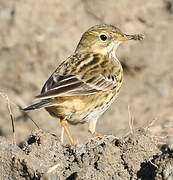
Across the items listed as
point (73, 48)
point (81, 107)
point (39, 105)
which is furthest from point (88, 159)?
point (73, 48)

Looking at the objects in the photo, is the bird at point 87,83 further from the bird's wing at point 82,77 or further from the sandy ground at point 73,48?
the sandy ground at point 73,48

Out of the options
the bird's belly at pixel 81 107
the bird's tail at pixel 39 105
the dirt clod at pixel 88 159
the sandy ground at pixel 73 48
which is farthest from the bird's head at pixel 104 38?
Answer: the sandy ground at pixel 73 48

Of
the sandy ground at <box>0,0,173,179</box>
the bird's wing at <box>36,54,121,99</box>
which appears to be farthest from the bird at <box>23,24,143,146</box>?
the sandy ground at <box>0,0,173,179</box>

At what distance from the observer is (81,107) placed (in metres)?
6.38

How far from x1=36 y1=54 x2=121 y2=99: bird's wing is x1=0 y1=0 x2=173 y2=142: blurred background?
3.06 m

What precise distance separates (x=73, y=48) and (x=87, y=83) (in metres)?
3.93

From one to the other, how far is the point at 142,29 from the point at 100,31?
310 cm

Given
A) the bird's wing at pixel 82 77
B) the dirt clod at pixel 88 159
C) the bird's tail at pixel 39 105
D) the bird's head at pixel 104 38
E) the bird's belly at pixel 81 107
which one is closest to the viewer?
the dirt clod at pixel 88 159

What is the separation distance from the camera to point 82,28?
10.5 m

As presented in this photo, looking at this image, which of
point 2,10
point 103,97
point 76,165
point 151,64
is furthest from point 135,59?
point 76,165

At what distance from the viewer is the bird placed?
20.1 ft

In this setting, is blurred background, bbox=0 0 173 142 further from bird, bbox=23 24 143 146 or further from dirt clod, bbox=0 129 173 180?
dirt clod, bbox=0 129 173 180

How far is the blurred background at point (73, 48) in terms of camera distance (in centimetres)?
1035

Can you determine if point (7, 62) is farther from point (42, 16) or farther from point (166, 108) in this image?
point (166, 108)
